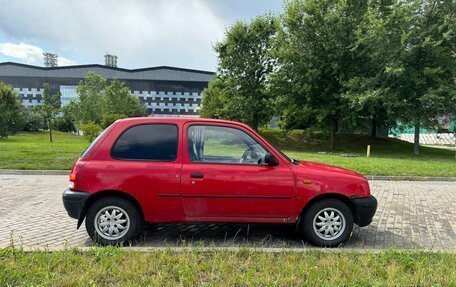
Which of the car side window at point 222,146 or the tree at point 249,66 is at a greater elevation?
the tree at point 249,66

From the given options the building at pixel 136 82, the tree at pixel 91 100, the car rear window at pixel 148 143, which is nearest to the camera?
the car rear window at pixel 148 143

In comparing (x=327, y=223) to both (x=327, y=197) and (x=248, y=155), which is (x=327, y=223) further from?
(x=248, y=155)

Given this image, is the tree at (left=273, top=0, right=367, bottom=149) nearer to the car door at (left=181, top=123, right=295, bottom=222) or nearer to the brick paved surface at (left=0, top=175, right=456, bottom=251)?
the brick paved surface at (left=0, top=175, right=456, bottom=251)

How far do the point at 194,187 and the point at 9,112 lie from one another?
158 feet

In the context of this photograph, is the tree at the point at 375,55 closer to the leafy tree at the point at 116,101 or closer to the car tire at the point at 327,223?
the car tire at the point at 327,223

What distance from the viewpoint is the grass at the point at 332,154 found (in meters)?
13.1

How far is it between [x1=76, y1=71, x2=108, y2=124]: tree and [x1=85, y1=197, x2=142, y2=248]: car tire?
47.5 metres

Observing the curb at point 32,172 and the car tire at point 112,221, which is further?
the curb at point 32,172

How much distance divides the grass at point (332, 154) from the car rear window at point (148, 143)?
8.92m

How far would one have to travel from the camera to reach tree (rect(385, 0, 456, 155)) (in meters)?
23.1

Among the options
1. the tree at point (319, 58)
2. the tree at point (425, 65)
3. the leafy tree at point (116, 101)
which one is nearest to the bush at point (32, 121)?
the leafy tree at point (116, 101)

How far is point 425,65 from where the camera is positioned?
24.2 meters

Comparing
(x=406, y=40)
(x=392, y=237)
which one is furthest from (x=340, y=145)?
(x=392, y=237)

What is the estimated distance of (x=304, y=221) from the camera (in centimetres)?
485
